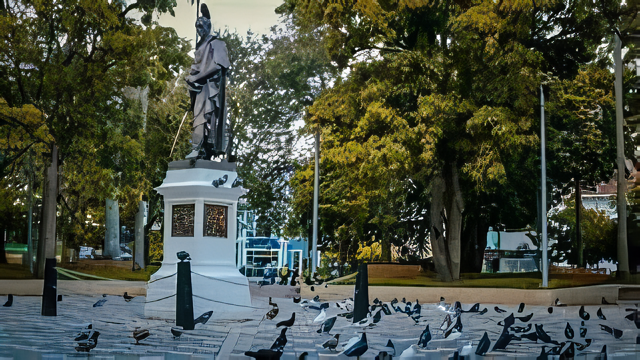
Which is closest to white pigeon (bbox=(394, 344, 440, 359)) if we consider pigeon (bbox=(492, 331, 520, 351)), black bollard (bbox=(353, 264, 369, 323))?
pigeon (bbox=(492, 331, 520, 351))

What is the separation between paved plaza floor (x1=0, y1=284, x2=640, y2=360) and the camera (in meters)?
9.33

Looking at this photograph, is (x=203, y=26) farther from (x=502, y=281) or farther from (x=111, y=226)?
(x=111, y=226)

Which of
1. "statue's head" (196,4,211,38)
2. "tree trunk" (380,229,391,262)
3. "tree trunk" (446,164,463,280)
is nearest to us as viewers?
"statue's head" (196,4,211,38)

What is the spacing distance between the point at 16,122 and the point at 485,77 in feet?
53.0

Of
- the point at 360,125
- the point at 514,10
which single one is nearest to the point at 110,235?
the point at 360,125

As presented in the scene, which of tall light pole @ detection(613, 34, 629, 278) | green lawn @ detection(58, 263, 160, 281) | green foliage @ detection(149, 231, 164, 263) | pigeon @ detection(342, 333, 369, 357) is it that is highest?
tall light pole @ detection(613, 34, 629, 278)

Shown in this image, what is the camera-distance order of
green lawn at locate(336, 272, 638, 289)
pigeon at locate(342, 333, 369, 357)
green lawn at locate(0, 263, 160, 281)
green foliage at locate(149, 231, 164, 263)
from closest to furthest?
pigeon at locate(342, 333, 369, 357) → green lawn at locate(336, 272, 638, 289) → green lawn at locate(0, 263, 160, 281) → green foliage at locate(149, 231, 164, 263)

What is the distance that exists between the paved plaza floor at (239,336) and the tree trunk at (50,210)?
6.65 m

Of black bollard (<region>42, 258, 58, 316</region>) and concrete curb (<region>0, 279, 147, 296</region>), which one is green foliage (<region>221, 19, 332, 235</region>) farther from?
black bollard (<region>42, 258, 58, 316</region>)

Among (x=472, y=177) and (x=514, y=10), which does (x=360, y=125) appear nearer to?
(x=472, y=177)

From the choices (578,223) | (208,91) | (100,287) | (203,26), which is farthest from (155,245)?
(203,26)

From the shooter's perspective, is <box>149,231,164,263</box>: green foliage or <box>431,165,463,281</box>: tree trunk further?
<box>149,231,164,263</box>: green foliage

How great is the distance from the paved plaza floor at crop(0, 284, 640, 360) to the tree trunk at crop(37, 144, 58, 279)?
6652mm

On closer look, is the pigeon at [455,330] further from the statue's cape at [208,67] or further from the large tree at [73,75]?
the large tree at [73,75]
